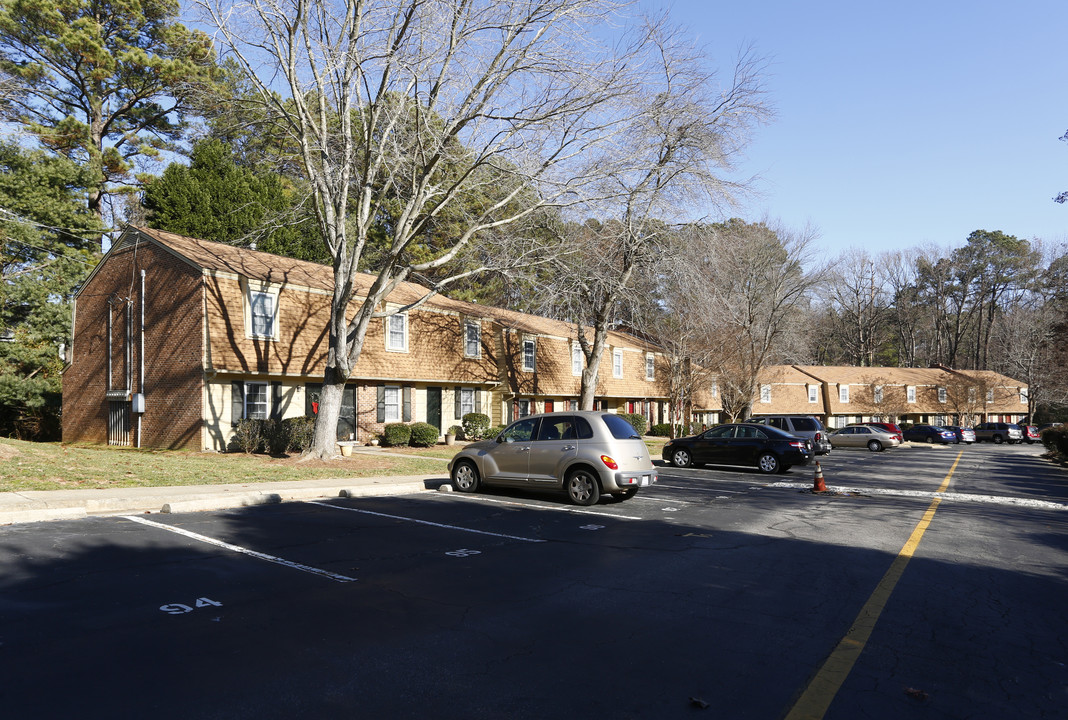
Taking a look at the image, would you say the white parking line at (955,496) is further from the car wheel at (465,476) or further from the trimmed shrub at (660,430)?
A: the trimmed shrub at (660,430)

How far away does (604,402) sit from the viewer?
41.4m

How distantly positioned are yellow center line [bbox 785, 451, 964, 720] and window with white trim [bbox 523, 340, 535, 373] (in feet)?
85.7

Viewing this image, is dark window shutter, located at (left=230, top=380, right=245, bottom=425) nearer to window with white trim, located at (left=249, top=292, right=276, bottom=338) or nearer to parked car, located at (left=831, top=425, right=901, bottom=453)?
window with white trim, located at (left=249, top=292, right=276, bottom=338)

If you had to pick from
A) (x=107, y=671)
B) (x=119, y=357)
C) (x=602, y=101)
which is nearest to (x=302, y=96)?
(x=602, y=101)

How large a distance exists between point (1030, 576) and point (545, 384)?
27.8 m

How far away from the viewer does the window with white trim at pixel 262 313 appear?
22.5m

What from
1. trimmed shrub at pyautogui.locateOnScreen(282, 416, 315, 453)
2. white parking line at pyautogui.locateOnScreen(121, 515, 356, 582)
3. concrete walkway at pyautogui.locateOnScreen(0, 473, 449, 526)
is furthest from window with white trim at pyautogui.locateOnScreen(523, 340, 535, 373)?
white parking line at pyautogui.locateOnScreen(121, 515, 356, 582)

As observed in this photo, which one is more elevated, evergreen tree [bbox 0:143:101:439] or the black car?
evergreen tree [bbox 0:143:101:439]

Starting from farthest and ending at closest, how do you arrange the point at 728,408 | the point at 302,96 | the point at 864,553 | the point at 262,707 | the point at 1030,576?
the point at 728,408, the point at 302,96, the point at 864,553, the point at 1030,576, the point at 262,707

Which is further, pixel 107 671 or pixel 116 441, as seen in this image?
pixel 116 441

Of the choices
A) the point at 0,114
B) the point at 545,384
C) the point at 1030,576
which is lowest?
the point at 1030,576

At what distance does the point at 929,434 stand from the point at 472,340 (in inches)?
1343

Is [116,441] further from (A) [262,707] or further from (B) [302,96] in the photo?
(A) [262,707]

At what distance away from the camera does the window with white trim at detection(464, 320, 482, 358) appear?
100 feet
